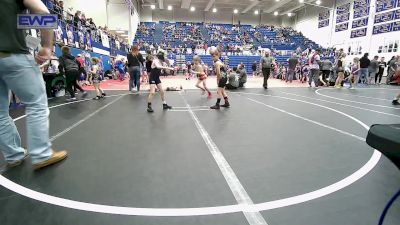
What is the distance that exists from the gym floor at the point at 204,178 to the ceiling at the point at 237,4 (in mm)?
32785

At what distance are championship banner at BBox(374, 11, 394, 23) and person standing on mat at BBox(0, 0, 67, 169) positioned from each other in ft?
87.6

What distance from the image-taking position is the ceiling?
112 feet

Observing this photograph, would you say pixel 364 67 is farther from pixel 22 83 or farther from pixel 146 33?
pixel 146 33

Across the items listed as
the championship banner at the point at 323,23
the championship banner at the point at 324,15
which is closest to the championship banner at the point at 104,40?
the championship banner at the point at 323,23

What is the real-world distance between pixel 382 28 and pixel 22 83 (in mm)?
27635

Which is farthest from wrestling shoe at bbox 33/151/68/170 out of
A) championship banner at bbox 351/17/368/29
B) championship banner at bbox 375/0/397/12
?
championship banner at bbox 351/17/368/29

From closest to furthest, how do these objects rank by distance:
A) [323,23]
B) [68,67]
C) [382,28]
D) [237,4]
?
[68,67] → [382,28] → [323,23] → [237,4]

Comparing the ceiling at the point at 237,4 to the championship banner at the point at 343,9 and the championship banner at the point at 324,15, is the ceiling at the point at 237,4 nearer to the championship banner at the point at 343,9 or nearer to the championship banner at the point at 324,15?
the championship banner at the point at 324,15

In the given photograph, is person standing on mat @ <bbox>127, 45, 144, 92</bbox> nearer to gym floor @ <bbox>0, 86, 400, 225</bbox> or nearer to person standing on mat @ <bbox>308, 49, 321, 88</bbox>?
gym floor @ <bbox>0, 86, 400, 225</bbox>

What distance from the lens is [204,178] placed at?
2.54 meters

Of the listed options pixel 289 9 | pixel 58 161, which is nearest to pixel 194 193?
pixel 58 161

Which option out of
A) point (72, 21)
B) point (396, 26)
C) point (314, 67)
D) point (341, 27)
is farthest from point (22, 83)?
point (341, 27)

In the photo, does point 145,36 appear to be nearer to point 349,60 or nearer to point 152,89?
point 349,60

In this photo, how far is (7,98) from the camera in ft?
8.75
